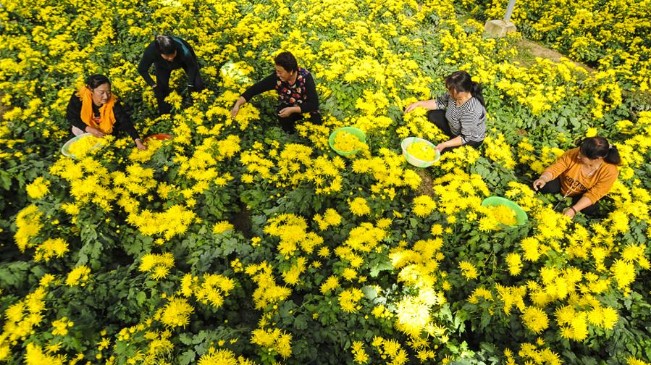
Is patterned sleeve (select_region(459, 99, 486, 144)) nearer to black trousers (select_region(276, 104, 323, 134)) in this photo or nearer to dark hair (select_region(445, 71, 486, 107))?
dark hair (select_region(445, 71, 486, 107))

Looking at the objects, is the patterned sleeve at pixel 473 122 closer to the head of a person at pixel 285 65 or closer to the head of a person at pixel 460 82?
the head of a person at pixel 460 82

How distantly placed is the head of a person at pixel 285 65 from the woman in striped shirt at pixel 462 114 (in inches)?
84.2

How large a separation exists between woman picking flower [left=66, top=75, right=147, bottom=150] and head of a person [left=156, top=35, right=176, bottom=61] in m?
0.86

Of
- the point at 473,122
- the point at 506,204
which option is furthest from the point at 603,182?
the point at 473,122

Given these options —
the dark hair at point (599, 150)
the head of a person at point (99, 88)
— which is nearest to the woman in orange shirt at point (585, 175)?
the dark hair at point (599, 150)

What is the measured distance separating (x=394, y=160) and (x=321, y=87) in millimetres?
2242

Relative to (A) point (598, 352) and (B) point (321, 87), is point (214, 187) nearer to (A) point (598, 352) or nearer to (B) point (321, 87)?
(B) point (321, 87)

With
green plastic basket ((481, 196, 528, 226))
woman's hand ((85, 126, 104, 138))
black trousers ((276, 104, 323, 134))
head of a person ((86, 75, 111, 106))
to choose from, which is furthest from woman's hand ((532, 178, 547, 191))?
woman's hand ((85, 126, 104, 138))

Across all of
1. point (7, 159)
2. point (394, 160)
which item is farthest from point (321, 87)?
point (7, 159)

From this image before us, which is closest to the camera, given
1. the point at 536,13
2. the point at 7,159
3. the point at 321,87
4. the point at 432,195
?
the point at 7,159

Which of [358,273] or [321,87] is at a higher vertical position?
[321,87]

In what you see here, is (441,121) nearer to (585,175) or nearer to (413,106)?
(413,106)

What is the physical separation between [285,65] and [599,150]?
3910 millimetres

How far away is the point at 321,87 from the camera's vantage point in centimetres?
590
